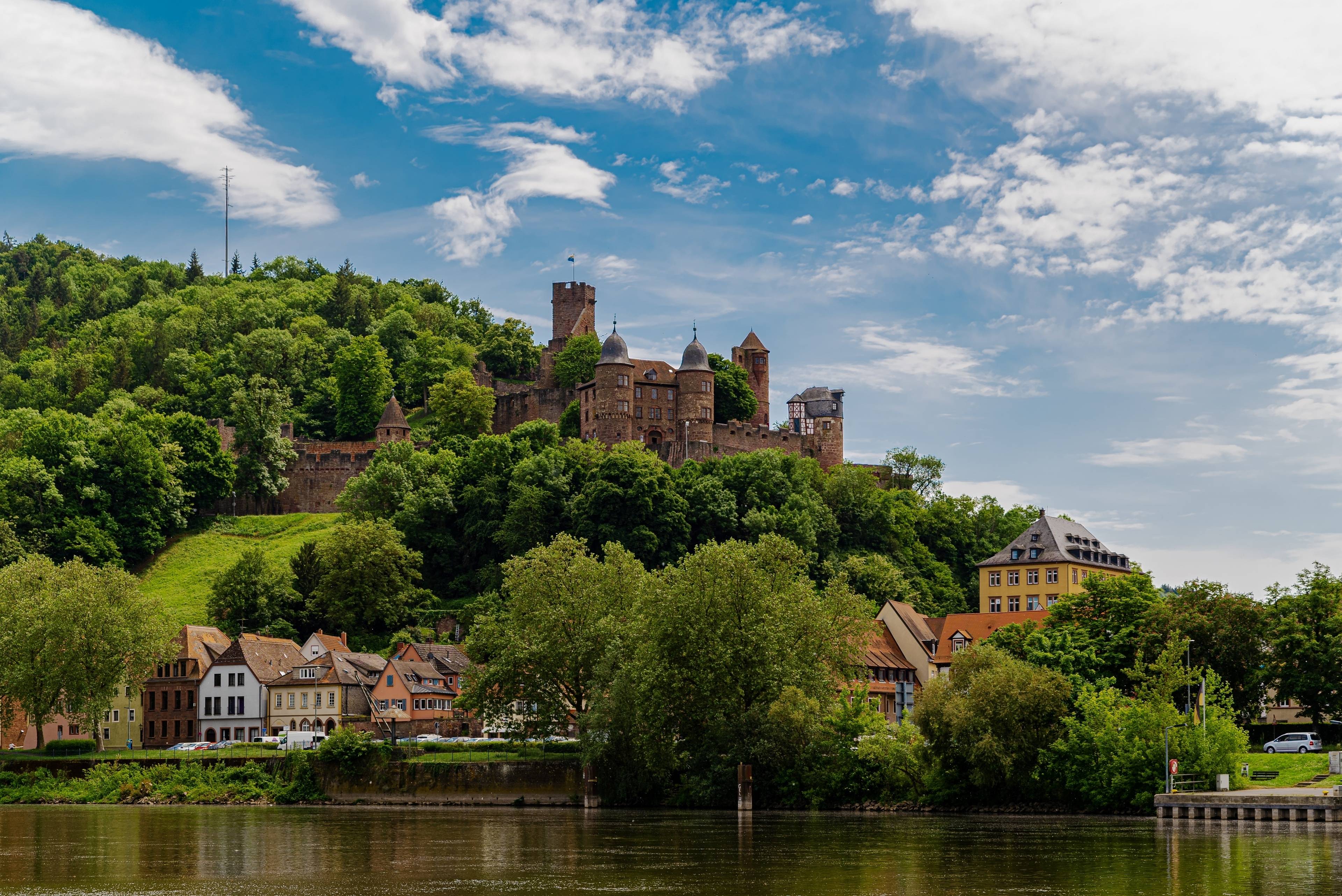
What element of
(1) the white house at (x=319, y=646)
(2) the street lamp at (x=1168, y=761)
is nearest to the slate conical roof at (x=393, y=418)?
(1) the white house at (x=319, y=646)

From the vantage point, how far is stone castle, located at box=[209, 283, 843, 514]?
124188mm

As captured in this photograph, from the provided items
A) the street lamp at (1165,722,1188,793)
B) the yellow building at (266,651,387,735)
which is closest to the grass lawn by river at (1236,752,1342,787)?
the street lamp at (1165,722,1188,793)

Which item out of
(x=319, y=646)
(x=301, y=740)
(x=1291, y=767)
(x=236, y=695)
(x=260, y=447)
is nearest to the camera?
(x=1291, y=767)

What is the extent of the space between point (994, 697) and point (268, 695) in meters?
47.9

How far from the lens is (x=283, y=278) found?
199 m

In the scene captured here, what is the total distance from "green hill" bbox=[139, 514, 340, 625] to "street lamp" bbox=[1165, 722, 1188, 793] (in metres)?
65.0

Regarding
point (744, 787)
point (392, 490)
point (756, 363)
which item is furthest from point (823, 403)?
point (744, 787)

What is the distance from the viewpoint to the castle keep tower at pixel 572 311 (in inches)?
6270

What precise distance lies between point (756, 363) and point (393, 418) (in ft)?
121

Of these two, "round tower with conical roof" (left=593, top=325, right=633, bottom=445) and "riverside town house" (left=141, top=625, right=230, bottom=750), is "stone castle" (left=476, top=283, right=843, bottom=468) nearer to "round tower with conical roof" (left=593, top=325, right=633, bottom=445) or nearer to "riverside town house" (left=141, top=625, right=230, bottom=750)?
"round tower with conical roof" (left=593, top=325, right=633, bottom=445)

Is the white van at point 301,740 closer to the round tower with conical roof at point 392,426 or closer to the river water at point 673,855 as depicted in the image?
the river water at point 673,855

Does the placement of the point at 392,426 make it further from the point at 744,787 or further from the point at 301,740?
the point at 744,787

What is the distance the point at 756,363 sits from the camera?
5950 inches

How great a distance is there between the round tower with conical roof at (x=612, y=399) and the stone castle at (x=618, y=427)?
7cm
